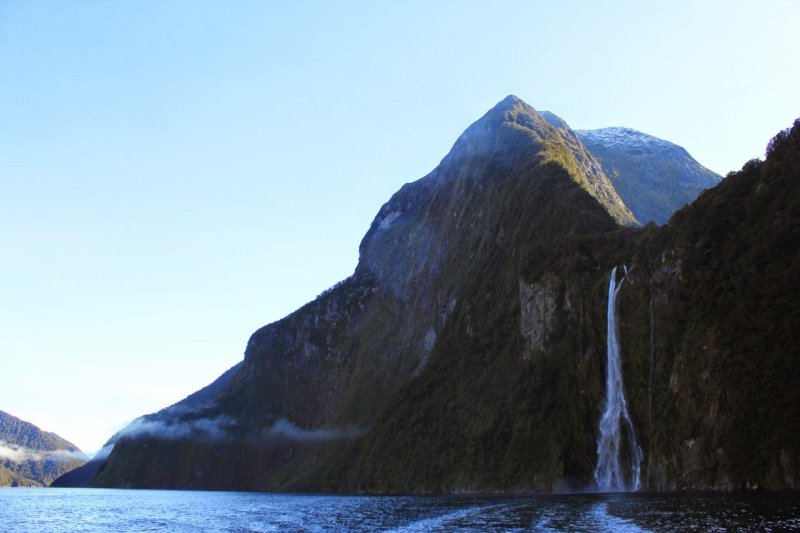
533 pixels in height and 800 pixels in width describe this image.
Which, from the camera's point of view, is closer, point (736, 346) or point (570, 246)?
point (736, 346)

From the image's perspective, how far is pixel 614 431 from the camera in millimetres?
87625

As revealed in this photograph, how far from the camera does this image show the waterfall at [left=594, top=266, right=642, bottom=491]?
3290 inches

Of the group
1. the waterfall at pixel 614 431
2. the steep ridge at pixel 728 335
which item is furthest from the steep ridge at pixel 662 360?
the waterfall at pixel 614 431

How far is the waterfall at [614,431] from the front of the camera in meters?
83.6

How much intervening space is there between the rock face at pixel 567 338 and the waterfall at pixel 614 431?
1981 millimetres

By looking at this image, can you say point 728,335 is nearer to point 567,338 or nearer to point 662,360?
point 662,360

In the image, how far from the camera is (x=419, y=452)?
14288cm

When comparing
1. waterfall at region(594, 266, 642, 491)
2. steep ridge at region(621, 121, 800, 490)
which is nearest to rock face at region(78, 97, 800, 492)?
steep ridge at region(621, 121, 800, 490)

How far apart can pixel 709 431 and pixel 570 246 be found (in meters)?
48.5

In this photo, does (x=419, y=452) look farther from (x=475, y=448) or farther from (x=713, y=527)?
(x=713, y=527)

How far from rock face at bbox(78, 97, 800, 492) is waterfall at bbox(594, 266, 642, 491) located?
78.0 inches

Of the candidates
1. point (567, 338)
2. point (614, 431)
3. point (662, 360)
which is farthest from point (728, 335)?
point (567, 338)

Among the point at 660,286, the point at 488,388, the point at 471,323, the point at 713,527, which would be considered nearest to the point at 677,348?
the point at 660,286

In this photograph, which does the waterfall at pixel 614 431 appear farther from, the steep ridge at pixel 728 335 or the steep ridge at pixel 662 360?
the steep ridge at pixel 728 335
